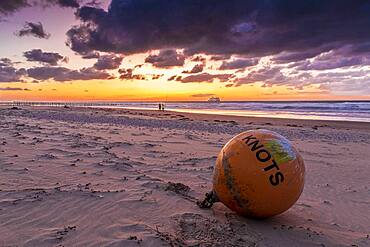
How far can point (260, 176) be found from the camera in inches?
127

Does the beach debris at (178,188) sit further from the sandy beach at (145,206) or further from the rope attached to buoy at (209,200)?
the rope attached to buoy at (209,200)

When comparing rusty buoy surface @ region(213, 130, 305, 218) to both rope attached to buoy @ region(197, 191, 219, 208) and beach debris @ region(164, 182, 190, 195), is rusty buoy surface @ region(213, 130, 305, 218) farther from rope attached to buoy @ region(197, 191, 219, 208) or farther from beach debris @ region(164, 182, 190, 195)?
beach debris @ region(164, 182, 190, 195)

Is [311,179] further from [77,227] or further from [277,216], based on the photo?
[77,227]

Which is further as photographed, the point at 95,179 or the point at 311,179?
the point at 311,179

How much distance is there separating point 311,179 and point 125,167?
3421 mm

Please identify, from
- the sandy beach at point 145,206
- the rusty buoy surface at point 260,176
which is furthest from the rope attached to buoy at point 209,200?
the rusty buoy surface at point 260,176

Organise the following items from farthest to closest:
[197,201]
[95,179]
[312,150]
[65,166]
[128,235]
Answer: [312,150], [65,166], [95,179], [197,201], [128,235]

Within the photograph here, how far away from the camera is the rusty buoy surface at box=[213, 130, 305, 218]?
10.7 ft

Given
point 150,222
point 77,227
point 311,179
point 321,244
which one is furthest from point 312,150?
point 77,227

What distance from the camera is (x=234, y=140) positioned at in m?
3.65

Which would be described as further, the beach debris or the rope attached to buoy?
the beach debris

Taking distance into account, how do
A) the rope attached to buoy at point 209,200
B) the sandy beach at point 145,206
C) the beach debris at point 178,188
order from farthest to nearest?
1. the beach debris at point 178,188
2. the rope attached to buoy at point 209,200
3. the sandy beach at point 145,206

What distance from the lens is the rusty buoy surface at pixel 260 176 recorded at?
3250mm

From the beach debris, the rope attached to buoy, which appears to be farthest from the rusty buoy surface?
the beach debris
